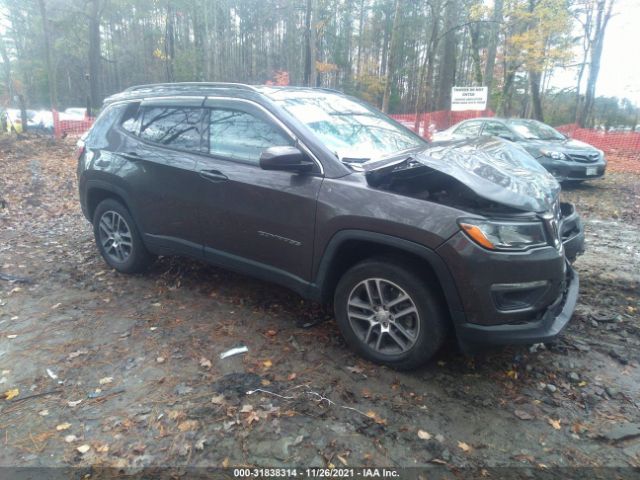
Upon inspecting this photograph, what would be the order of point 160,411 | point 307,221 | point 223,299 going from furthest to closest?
point 223,299, point 307,221, point 160,411

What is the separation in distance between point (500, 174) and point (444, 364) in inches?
54.7

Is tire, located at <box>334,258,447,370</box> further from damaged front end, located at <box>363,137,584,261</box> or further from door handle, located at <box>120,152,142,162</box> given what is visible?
door handle, located at <box>120,152,142,162</box>

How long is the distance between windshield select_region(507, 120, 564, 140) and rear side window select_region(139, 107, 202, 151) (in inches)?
341

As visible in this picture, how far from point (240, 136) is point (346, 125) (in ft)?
2.92

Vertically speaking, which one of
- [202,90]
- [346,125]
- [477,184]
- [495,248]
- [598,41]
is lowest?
[495,248]

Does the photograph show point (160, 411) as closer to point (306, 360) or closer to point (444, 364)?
point (306, 360)

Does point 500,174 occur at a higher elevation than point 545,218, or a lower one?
higher

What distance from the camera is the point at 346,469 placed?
2.43 metres

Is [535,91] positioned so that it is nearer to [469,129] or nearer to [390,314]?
[469,129]

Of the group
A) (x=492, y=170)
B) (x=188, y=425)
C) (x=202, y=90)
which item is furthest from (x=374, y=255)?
(x=202, y=90)

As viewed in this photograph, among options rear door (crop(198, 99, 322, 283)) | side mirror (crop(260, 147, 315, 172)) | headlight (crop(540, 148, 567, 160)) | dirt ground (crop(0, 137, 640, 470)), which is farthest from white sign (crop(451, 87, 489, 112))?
side mirror (crop(260, 147, 315, 172))

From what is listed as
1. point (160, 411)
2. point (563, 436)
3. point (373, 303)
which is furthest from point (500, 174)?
point (160, 411)

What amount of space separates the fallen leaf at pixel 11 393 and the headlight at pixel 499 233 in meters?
3.07

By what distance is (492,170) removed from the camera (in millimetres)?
3178
